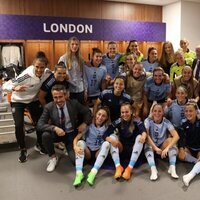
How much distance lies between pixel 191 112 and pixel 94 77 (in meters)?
1.36

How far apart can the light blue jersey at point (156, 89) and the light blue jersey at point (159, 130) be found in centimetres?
52

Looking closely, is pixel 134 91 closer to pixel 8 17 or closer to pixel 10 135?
pixel 10 135

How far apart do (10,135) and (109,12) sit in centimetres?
549

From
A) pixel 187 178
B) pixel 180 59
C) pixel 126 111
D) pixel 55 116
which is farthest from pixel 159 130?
pixel 180 59

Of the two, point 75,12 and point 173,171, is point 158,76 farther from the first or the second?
point 75,12

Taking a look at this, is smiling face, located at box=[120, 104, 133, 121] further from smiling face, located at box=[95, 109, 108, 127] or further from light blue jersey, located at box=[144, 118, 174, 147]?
light blue jersey, located at box=[144, 118, 174, 147]

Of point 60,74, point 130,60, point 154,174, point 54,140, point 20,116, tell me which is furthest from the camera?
point 130,60

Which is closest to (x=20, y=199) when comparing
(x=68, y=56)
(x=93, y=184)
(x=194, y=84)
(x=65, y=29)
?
(x=93, y=184)

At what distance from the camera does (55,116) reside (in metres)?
3.04

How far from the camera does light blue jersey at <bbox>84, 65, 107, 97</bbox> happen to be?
3.54m

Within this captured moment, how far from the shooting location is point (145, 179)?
273 cm

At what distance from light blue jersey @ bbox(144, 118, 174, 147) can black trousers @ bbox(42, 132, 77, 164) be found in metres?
0.94

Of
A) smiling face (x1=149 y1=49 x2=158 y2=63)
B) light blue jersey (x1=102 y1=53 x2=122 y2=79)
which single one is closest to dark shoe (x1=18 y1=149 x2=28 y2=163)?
light blue jersey (x1=102 y1=53 x2=122 y2=79)

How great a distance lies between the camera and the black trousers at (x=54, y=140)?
2939mm
